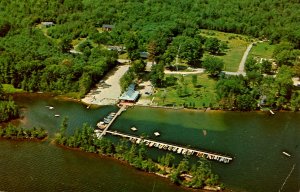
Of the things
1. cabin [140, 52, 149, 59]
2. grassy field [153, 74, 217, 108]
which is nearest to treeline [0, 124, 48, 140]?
grassy field [153, 74, 217, 108]

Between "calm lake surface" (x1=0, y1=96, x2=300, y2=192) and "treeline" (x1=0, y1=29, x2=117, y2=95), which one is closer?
"calm lake surface" (x1=0, y1=96, x2=300, y2=192)

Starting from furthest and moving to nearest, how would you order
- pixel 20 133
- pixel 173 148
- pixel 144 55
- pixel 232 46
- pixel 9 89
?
pixel 232 46 → pixel 144 55 → pixel 9 89 → pixel 20 133 → pixel 173 148

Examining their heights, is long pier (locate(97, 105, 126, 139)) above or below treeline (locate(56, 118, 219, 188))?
below

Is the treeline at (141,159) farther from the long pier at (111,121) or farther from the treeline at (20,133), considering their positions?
the treeline at (20,133)

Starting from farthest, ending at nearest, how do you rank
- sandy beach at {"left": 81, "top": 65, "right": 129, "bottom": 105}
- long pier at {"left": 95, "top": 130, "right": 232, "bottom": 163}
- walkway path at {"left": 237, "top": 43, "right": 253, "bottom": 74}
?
walkway path at {"left": 237, "top": 43, "right": 253, "bottom": 74}, sandy beach at {"left": 81, "top": 65, "right": 129, "bottom": 105}, long pier at {"left": 95, "top": 130, "right": 232, "bottom": 163}

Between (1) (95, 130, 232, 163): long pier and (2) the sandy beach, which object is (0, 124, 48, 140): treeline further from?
(2) the sandy beach

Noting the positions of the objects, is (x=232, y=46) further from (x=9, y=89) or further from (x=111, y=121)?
(x=9, y=89)

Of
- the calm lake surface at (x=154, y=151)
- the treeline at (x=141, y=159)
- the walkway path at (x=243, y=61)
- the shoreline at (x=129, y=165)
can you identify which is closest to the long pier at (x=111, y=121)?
the calm lake surface at (x=154, y=151)

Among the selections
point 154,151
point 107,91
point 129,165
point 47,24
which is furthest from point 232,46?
point 129,165
